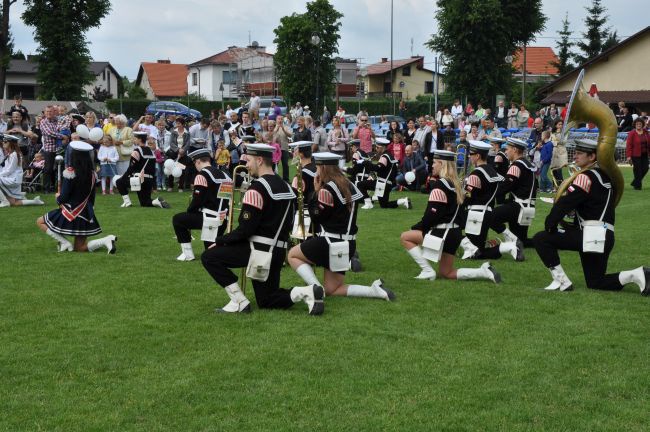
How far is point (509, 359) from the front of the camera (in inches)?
295

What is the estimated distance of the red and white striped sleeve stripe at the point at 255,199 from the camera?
8.62m

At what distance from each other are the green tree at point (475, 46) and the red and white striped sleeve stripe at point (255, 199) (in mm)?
46903

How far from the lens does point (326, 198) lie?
31.5 ft

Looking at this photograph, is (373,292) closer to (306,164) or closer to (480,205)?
(306,164)

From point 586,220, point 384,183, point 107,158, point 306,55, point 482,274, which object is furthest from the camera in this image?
point 306,55

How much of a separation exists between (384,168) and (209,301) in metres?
10.9

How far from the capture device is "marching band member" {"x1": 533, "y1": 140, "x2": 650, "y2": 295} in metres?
9.80

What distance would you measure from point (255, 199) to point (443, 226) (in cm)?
317

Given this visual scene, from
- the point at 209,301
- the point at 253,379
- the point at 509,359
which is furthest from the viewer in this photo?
the point at 209,301

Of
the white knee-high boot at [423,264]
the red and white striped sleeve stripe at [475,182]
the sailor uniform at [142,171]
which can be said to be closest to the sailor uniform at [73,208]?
the white knee-high boot at [423,264]

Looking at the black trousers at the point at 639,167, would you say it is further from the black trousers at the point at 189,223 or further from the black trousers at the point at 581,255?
the black trousers at the point at 189,223

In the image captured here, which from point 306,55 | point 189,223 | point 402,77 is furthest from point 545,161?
point 402,77

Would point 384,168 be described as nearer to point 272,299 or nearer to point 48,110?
point 48,110

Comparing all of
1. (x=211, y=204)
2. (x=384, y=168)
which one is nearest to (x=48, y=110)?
(x=384, y=168)
